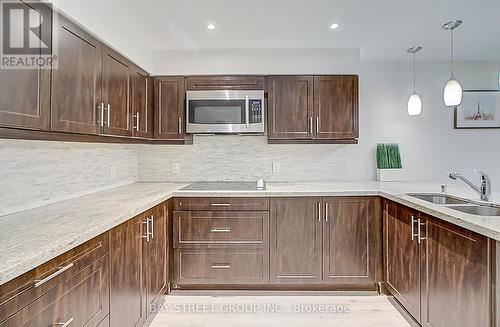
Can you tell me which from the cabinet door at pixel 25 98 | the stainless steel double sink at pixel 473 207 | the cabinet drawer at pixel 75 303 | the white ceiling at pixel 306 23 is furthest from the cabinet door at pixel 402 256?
the cabinet door at pixel 25 98

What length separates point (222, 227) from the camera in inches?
113

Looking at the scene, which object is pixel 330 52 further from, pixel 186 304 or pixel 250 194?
pixel 186 304

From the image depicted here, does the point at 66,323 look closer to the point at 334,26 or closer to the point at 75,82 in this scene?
the point at 75,82

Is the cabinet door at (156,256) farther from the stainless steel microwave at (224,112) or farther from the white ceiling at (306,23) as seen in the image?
the white ceiling at (306,23)

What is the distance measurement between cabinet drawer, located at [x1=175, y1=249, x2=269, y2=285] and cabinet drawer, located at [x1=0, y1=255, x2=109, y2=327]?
1.23m

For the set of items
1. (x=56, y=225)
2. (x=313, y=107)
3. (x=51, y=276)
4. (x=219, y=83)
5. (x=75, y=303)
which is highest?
(x=219, y=83)

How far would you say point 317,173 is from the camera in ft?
11.8

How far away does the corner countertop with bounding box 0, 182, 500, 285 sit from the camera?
116 centimetres

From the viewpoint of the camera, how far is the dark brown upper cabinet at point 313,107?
325 cm

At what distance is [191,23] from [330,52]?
1.47m

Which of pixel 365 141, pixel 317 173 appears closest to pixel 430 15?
pixel 365 141

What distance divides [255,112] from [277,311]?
1780 mm

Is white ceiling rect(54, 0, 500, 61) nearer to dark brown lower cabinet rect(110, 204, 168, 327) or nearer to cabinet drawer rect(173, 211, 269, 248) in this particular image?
dark brown lower cabinet rect(110, 204, 168, 327)

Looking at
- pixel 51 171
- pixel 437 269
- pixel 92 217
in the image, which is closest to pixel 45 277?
pixel 92 217
